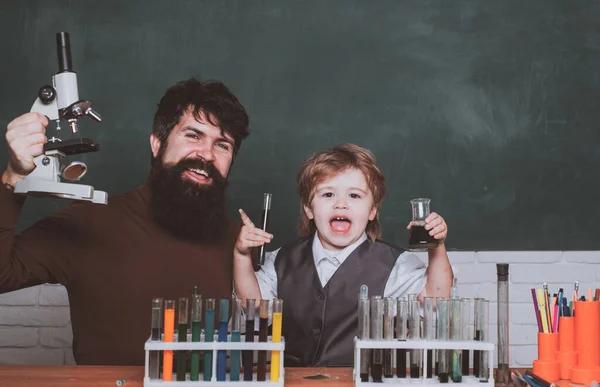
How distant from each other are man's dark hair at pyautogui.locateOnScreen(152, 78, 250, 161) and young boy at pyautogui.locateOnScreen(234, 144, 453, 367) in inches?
12.8

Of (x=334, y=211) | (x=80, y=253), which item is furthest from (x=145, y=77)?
(x=334, y=211)

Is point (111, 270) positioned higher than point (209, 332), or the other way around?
point (111, 270)

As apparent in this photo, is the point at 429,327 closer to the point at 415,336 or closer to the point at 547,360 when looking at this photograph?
the point at 415,336

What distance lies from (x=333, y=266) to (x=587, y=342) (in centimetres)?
93

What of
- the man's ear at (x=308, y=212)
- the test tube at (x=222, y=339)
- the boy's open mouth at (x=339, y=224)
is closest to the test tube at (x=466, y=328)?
the test tube at (x=222, y=339)

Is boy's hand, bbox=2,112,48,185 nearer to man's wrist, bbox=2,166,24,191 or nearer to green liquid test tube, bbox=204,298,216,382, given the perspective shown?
man's wrist, bbox=2,166,24,191

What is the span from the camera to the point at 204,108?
8.39 feet

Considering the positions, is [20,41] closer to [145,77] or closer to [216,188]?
[145,77]

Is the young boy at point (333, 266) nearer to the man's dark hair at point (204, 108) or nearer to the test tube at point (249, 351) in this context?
the man's dark hair at point (204, 108)

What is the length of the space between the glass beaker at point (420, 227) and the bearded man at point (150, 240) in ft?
2.32

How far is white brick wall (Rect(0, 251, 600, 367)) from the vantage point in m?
2.74

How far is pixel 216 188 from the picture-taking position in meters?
2.55

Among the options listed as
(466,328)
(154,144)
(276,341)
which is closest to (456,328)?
(466,328)

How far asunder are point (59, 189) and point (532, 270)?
73.8 inches
